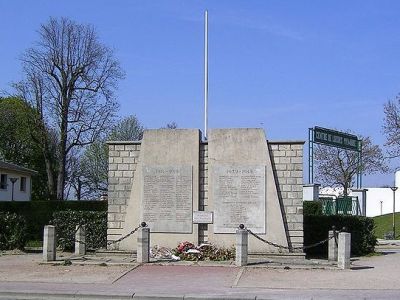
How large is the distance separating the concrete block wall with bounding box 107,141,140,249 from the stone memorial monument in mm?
40

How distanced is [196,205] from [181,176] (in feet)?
3.67

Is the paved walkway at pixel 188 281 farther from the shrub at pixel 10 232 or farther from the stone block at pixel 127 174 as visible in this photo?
the shrub at pixel 10 232

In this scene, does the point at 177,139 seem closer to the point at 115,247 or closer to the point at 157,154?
the point at 157,154

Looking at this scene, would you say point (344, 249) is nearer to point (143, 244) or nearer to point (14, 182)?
point (143, 244)

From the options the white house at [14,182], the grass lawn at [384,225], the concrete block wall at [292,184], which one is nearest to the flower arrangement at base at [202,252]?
the concrete block wall at [292,184]

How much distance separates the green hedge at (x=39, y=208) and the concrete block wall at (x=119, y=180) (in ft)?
40.0

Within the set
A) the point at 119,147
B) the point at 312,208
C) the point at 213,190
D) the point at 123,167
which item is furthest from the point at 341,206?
the point at 119,147

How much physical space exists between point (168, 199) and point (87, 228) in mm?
4074

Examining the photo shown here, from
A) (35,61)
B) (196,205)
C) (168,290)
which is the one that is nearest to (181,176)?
(196,205)

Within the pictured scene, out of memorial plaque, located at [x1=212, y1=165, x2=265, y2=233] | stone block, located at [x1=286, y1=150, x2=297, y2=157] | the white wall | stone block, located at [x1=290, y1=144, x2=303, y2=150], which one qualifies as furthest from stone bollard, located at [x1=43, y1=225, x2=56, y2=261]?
the white wall

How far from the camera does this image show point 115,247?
2100cm

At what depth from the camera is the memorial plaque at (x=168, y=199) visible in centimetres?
2056

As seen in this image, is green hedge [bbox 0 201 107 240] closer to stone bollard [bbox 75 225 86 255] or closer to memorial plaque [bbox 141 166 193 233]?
stone bollard [bbox 75 225 86 255]

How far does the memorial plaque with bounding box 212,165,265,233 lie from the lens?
2016 centimetres
